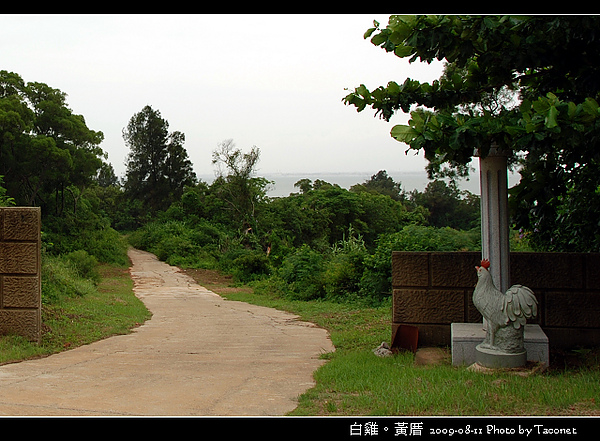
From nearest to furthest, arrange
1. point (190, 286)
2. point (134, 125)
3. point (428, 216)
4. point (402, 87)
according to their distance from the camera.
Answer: point (402, 87) → point (190, 286) → point (428, 216) → point (134, 125)

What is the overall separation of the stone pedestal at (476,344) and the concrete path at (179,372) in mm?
1468

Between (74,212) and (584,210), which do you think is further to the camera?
(74,212)

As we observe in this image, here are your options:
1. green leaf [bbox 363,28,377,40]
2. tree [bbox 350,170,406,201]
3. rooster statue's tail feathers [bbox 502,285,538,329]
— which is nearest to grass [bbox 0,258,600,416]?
rooster statue's tail feathers [bbox 502,285,538,329]

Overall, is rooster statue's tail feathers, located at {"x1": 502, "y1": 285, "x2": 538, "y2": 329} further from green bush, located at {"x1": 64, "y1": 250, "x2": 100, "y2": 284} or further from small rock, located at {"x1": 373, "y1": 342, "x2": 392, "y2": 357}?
green bush, located at {"x1": 64, "y1": 250, "x2": 100, "y2": 284}

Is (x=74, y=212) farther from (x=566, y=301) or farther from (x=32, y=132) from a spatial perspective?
(x=566, y=301)

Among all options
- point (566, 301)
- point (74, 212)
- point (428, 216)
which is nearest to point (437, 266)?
point (566, 301)

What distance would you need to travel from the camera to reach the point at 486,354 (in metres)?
5.30

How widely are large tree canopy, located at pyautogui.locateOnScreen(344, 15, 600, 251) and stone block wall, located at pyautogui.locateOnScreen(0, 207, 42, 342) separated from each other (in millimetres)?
4276

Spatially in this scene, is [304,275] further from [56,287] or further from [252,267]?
[56,287]

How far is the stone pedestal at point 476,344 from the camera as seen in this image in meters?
5.45

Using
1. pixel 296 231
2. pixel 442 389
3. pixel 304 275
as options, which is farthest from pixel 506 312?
pixel 296 231

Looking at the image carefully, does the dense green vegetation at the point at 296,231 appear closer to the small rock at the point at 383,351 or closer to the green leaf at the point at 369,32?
the small rock at the point at 383,351

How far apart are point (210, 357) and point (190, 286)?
38.4ft

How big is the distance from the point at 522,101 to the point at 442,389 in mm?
2829
